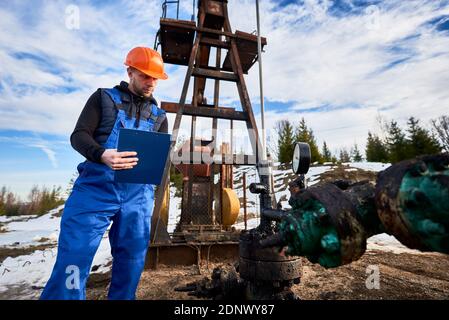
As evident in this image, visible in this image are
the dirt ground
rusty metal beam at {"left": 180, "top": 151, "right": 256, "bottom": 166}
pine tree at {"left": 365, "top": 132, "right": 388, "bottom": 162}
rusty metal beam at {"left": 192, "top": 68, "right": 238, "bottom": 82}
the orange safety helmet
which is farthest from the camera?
pine tree at {"left": 365, "top": 132, "right": 388, "bottom": 162}

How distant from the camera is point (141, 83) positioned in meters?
2.48

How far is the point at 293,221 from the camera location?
80cm

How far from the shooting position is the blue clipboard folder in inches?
76.4

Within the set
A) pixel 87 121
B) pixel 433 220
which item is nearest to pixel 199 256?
pixel 87 121

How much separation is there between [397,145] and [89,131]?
38.2 m

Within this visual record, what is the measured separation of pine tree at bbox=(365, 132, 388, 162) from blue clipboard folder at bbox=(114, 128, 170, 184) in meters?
39.8

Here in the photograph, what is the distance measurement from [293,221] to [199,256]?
4023 mm

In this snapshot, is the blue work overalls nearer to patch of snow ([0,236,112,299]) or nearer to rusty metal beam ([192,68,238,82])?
patch of snow ([0,236,112,299])

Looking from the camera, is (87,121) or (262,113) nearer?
(87,121)

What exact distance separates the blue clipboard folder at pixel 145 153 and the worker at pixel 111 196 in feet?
0.19

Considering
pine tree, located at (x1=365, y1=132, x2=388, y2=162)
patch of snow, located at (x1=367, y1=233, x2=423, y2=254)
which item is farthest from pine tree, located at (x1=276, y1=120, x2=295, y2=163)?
patch of snow, located at (x1=367, y1=233, x2=423, y2=254)
